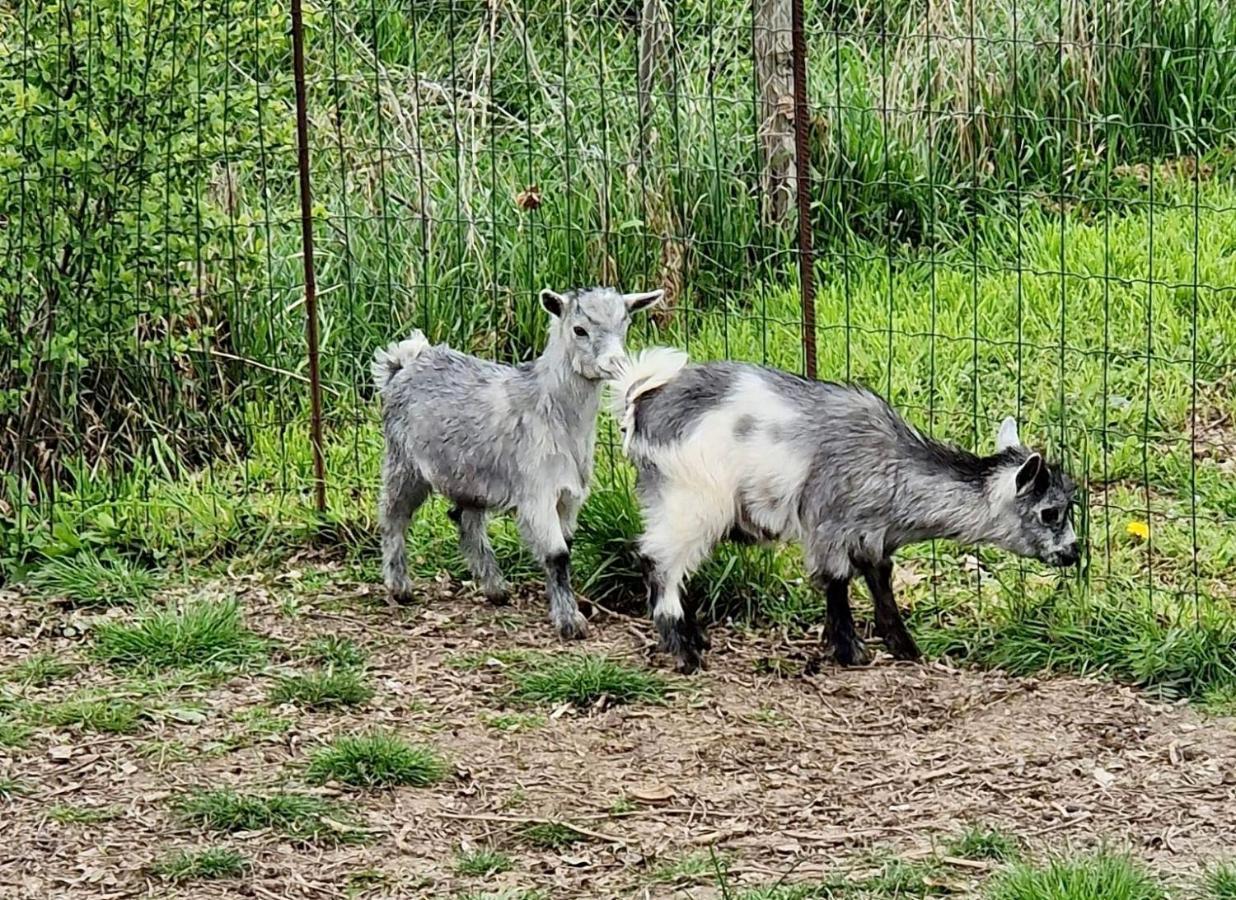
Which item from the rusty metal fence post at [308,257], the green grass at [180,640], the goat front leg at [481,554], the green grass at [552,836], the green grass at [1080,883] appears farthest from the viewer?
the rusty metal fence post at [308,257]

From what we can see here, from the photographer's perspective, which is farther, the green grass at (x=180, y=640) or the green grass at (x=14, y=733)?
the green grass at (x=180, y=640)

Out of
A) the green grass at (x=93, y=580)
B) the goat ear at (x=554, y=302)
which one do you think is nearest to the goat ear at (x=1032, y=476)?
the goat ear at (x=554, y=302)

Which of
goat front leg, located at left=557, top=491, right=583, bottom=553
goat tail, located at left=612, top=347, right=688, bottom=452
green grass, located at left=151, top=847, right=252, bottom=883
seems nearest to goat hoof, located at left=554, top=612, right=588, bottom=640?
goat front leg, located at left=557, top=491, right=583, bottom=553

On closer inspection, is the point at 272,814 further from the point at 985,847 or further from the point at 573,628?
the point at 985,847

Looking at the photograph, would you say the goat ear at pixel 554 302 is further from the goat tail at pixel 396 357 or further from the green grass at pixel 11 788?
the green grass at pixel 11 788

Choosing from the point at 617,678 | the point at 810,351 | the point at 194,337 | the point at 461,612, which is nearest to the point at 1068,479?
the point at 810,351

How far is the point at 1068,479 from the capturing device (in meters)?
6.13

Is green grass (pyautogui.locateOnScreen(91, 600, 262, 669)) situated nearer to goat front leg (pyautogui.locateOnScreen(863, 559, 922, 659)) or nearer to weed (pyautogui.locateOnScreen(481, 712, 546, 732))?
weed (pyautogui.locateOnScreen(481, 712, 546, 732))

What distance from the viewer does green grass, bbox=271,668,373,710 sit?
19.7 feet

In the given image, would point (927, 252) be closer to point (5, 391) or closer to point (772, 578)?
point (772, 578)

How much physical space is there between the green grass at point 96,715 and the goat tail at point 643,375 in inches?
65.7

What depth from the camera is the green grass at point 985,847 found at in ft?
15.8

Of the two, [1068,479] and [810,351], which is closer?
[1068,479]

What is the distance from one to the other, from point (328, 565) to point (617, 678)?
156cm
